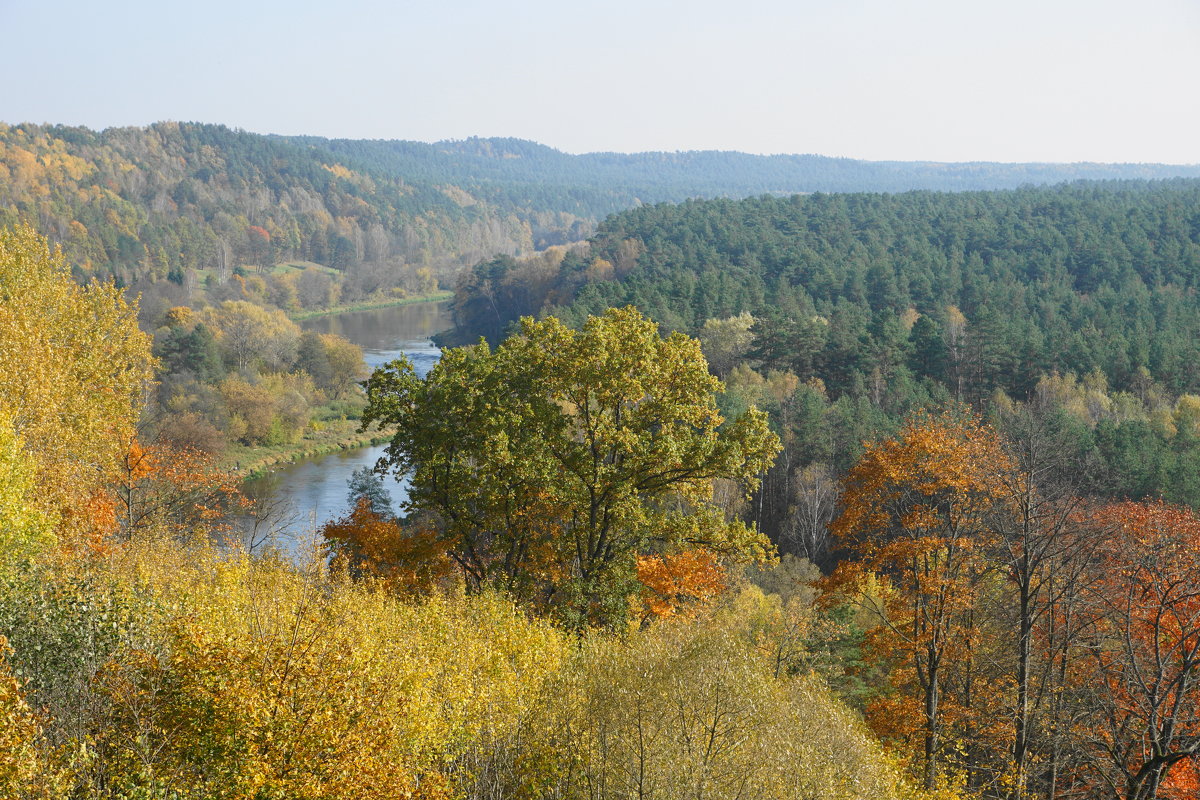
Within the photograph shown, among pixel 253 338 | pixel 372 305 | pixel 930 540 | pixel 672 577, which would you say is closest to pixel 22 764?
pixel 672 577

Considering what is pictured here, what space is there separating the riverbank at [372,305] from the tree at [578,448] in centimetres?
11881

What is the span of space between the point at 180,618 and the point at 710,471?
13.4 meters

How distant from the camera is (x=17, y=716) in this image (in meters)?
9.82

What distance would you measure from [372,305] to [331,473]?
99.6 metres

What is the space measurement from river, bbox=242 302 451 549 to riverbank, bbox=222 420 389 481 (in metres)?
0.81

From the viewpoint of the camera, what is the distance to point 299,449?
69.6 metres

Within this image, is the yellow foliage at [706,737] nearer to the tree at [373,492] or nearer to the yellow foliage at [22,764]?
the yellow foliage at [22,764]

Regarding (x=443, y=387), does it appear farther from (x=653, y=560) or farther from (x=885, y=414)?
(x=885, y=414)

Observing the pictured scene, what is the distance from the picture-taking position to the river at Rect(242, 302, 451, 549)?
4681cm

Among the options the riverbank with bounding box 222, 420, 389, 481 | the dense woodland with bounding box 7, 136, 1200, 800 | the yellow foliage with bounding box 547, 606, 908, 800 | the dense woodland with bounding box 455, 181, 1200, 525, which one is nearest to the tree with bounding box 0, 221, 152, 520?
the dense woodland with bounding box 7, 136, 1200, 800

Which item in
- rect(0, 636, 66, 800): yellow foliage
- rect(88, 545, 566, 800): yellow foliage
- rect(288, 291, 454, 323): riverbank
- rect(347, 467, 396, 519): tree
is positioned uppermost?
rect(0, 636, 66, 800): yellow foliage

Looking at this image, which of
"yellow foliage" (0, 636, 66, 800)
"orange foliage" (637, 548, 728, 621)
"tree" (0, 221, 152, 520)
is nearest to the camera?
"yellow foliage" (0, 636, 66, 800)

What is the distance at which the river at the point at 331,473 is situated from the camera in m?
46.8

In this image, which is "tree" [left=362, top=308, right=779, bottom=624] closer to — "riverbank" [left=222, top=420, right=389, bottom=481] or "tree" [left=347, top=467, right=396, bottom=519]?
"tree" [left=347, top=467, right=396, bottom=519]
